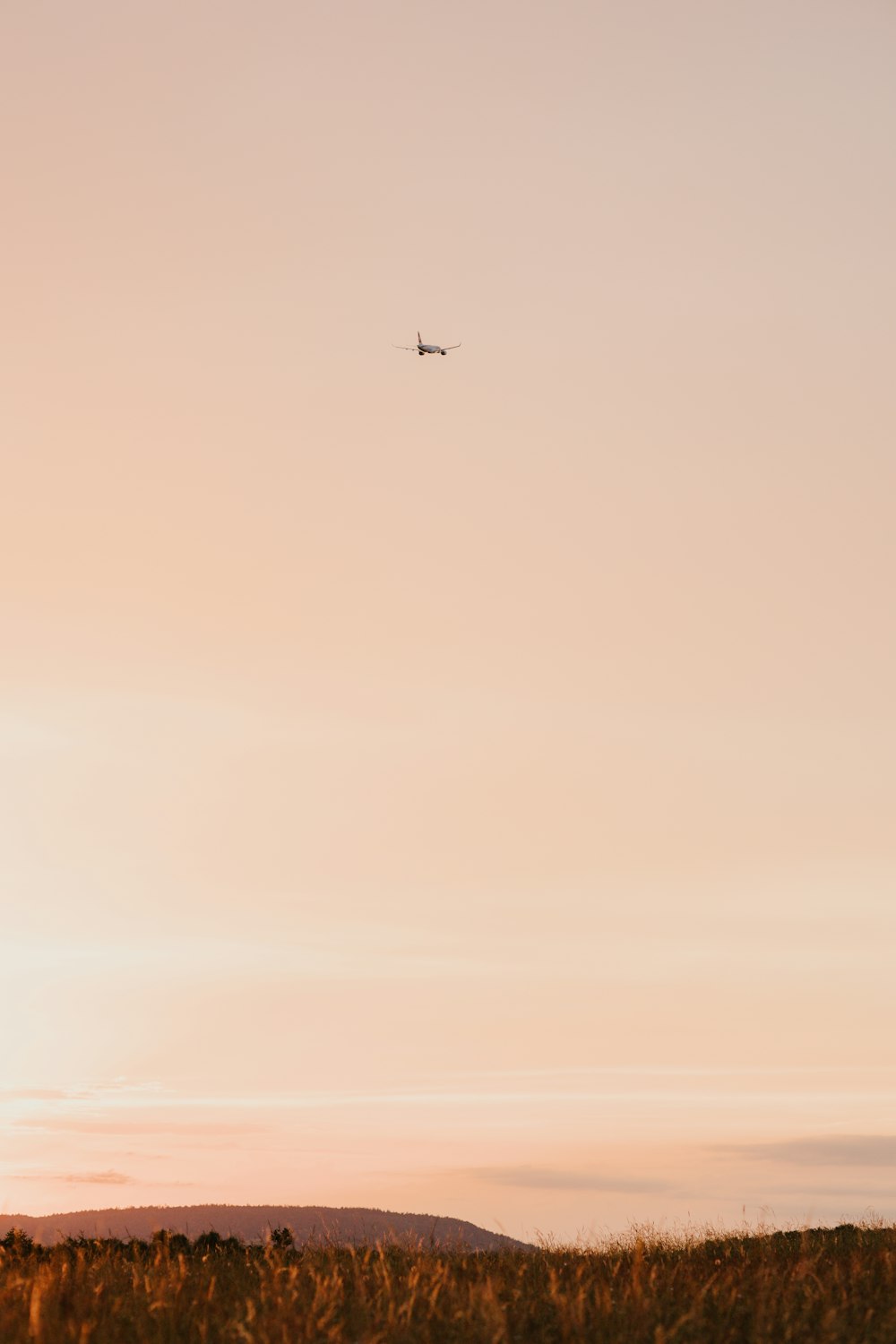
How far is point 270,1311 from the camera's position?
11516 mm

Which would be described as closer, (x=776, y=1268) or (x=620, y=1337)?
(x=620, y=1337)

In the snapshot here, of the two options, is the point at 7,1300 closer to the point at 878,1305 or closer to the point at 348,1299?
the point at 348,1299

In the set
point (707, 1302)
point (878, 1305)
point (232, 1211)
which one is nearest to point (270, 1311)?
point (707, 1302)

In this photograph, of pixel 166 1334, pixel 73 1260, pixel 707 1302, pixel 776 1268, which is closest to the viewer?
pixel 166 1334

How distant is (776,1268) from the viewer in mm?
14242

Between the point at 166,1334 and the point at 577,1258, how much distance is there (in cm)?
633

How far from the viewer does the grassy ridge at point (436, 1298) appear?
35.6 feet

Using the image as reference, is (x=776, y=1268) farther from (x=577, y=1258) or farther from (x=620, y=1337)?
(x=620, y=1337)

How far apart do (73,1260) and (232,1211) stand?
7636 cm

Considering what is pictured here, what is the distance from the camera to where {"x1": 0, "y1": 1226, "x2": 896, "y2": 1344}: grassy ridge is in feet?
35.6

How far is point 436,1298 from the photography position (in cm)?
1194

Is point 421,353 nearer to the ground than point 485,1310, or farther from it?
farther from it

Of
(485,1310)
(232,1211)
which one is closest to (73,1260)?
(485,1310)

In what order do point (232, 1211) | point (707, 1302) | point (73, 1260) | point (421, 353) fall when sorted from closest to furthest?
point (707, 1302), point (73, 1260), point (421, 353), point (232, 1211)
